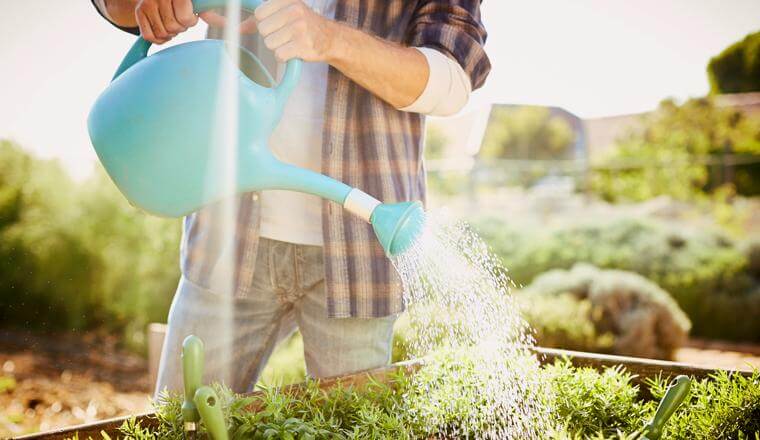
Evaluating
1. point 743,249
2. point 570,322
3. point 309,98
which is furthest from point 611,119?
point 309,98

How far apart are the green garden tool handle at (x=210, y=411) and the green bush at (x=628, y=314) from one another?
3.91 meters

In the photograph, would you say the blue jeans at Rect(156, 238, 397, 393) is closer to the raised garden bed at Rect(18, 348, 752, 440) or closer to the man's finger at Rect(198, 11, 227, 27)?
the raised garden bed at Rect(18, 348, 752, 440)

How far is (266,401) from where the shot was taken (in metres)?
1.01

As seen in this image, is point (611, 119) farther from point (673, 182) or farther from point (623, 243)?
point (623, 243)

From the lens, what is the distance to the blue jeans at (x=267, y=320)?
4.12 ft

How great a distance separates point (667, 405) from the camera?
0.95 meters

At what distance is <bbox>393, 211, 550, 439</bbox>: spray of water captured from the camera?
3.17 feet

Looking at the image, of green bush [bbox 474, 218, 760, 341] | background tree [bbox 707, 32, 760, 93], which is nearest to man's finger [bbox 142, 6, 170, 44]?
green bush [bbox 474, 218, 760, 341]

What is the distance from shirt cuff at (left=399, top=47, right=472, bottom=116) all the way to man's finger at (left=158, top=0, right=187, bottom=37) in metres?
0.38

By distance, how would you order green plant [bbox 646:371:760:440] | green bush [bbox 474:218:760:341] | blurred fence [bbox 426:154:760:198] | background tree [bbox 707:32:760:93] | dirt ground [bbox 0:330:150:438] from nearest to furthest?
green plant [bbox 646:371:760:440], dirt ground [bbox 0:330:150:438], green bush [bbox 474:218:760:341], blurred fence [bbox 426:154:760:198], background tree [bbox 707:32:760:93]

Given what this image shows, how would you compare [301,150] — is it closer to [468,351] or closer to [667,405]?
[468,351]

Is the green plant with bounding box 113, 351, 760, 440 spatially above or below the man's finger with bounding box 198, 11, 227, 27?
below

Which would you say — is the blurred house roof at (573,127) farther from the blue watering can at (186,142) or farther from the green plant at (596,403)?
the blue watering can at (186,142)

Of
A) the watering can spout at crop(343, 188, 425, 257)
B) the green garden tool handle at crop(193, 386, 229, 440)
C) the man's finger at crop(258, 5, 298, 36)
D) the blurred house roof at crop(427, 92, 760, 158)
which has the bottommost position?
the green garden tool handle at crop(193, 386, 229, 440)
